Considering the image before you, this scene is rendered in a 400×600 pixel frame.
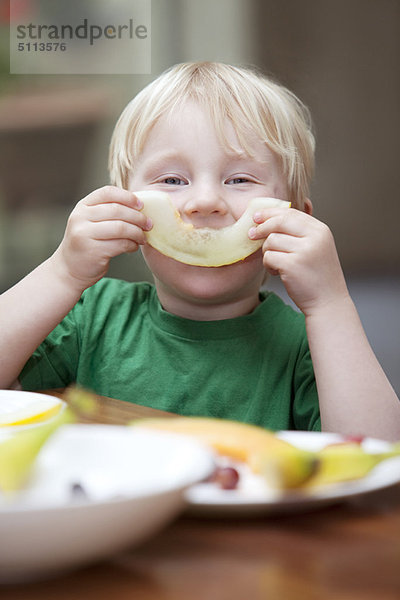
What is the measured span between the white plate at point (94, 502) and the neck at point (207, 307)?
2.43 ft

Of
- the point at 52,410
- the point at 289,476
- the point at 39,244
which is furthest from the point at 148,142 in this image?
the point at 39,244

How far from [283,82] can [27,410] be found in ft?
9.72

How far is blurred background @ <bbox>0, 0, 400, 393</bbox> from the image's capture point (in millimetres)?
3389

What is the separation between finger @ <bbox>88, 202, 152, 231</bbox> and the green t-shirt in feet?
0.73

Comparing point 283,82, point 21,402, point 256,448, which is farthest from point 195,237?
point 283,82

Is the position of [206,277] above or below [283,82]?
below

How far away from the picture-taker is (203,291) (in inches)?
47.0

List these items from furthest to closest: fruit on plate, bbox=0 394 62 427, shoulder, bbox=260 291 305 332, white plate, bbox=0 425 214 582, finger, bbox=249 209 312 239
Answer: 1. shoulder, bbox=260 291 305 332
2. finger, bbox=249 209 312 239
3. fruit on plate, bbox=0 394 62 427
4. white plate, bbox=0 425 214 582

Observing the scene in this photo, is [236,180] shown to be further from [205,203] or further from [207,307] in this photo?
[207,307]

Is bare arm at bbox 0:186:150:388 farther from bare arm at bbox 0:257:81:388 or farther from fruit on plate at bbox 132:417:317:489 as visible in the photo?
fruit on plate at bbox 132:417:317:489

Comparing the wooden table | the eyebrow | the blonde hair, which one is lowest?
the wooden table

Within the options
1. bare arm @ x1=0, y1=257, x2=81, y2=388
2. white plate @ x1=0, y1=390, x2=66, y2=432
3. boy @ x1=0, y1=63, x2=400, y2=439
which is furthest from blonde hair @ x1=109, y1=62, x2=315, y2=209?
white plate @ x1=0, y1=390, x2=66, y2=432

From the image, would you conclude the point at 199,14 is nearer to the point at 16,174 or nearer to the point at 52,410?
the point at 16,174

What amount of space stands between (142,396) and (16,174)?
8.46ft
